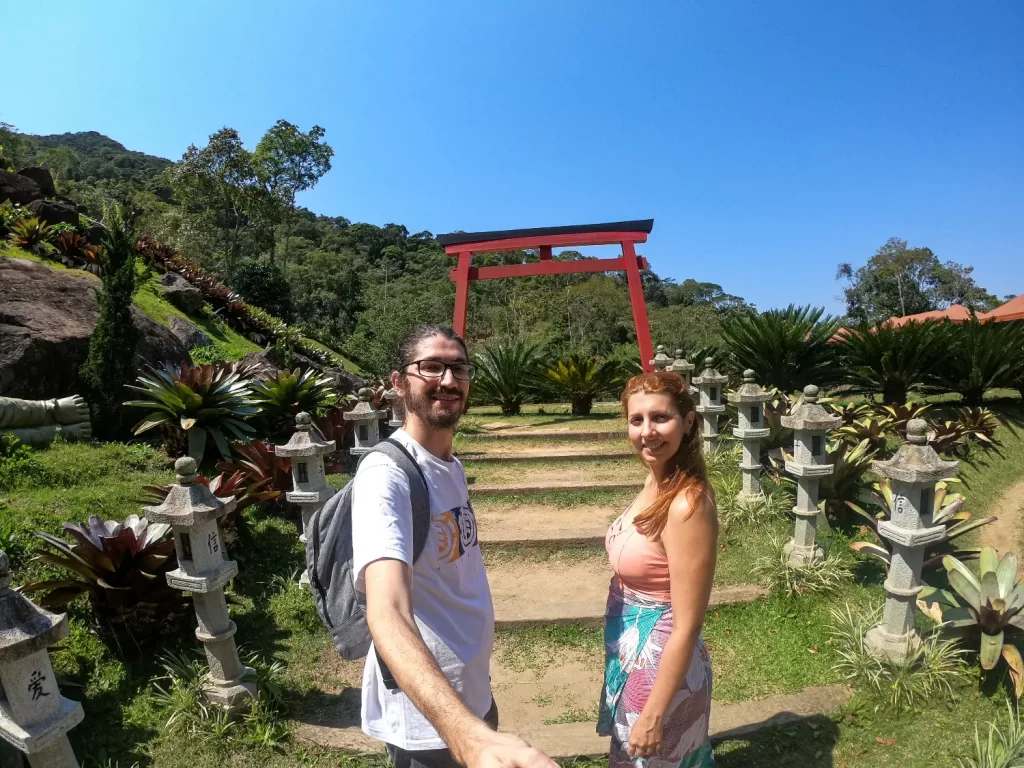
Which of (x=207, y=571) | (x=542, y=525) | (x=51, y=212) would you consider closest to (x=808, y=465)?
(x=542, y=525)

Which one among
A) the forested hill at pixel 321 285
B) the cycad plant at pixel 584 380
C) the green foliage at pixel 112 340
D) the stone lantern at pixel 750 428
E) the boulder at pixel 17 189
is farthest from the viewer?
the forested hill at pixel 321 285

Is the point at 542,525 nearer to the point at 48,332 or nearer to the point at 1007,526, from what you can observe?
the point at 1007,526

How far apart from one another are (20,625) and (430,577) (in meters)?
1.59

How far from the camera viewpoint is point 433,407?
1.50 metres

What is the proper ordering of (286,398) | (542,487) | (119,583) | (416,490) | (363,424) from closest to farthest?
(416,490)
(119,583)
(363,424)
(542,487)
(286,398)

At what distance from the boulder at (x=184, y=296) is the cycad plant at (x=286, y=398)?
492cm

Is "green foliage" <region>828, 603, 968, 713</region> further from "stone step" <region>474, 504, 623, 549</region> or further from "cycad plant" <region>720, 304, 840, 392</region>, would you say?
"cycad plant" <region>720, 304, 840, 392</region>

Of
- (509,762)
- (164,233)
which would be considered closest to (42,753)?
(509,762)

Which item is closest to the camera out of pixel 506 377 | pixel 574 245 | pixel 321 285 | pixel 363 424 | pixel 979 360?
pixel 363 424

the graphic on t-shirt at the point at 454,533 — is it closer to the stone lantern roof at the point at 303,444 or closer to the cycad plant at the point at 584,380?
the stone lantern roof at the point at 303,444

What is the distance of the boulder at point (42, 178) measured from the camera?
13.7m

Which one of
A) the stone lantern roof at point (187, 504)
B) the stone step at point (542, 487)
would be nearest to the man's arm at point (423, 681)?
the stone lantern roof at point (187, 504)

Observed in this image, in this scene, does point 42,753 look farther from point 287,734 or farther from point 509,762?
point 509,762

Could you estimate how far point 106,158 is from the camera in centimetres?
5866
